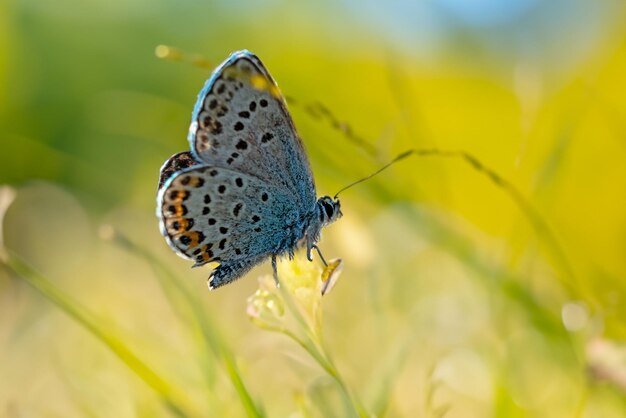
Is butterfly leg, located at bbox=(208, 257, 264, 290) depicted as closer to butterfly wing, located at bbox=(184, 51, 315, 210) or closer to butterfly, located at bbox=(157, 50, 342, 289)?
butterfly, located at bbox=(157, 50, 342, 289)

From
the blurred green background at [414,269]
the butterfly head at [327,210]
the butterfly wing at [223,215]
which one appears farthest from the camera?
the butterfly head at [327,210]

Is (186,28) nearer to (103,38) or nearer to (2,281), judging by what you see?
(103,38)

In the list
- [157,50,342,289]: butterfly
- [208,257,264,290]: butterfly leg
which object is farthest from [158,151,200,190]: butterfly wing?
[208,257,264,290]: butterfly leg

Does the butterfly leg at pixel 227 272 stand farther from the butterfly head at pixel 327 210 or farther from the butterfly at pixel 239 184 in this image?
the butterfly head at pixel 327 210

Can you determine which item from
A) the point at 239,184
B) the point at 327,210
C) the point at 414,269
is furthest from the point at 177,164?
the point at 414,269

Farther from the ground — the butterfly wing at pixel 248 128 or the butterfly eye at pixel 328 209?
the butterfly wing at pixel 248 128

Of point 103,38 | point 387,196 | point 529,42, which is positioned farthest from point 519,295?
point 103,38

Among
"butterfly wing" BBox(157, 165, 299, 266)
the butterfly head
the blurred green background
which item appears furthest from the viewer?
the butterfly head

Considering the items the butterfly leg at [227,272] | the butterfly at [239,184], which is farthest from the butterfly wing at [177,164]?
the butterfly leg at [227,272]

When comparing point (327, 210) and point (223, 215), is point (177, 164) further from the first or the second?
point (327, 210)

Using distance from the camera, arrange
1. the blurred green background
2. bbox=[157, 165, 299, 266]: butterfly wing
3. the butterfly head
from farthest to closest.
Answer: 1. the butterfly head
2. bbox=[157, 165, 299, 266]: butterfly wing
3. the blurred green background
